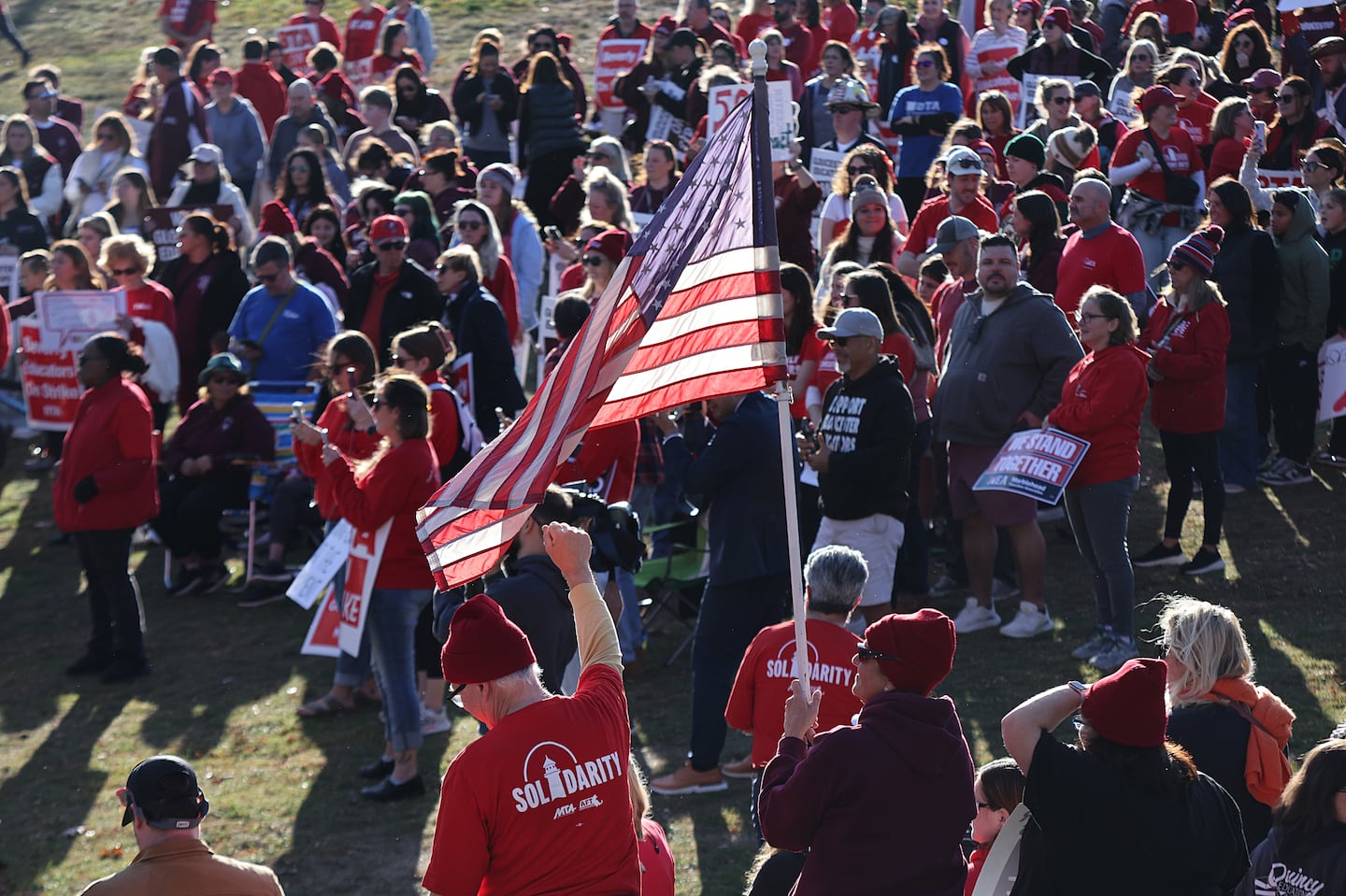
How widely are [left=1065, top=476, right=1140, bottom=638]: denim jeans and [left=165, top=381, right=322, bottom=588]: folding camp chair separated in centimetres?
556

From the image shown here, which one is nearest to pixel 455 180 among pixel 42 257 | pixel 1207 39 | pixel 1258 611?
pixel 42 257

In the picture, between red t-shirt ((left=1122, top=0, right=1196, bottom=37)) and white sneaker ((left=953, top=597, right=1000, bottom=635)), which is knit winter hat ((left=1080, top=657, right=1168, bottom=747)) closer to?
white sneaker ((left=953, top=597, right=1000, bottom=635))

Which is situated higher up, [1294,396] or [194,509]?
[1294,396]

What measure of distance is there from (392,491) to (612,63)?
11.1 metres

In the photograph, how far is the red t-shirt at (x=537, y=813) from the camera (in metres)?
4.43

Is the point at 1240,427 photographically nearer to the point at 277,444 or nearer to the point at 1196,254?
the point at 1196,254

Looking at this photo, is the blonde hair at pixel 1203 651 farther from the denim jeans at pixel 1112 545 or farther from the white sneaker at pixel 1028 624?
the white sneaker at pixel 1028 624

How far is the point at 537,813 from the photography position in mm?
4473

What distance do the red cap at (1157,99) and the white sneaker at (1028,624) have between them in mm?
5248

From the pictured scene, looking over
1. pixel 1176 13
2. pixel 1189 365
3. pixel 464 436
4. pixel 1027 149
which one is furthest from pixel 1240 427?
pixel 1176 13

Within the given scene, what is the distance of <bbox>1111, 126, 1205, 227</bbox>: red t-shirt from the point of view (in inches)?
507

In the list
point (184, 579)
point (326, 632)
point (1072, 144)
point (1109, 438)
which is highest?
point (1072, 144)

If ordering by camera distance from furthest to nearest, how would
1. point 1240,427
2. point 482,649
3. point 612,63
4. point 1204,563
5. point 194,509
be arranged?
point 612,63 → point 194,509 → point 1240,427 → point 1204,563 → point 482,649

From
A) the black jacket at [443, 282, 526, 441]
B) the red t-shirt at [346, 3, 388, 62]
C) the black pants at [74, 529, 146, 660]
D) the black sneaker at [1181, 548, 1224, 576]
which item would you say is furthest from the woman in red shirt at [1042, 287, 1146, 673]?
the red t-shirt at [346, 3, 388, 62]
